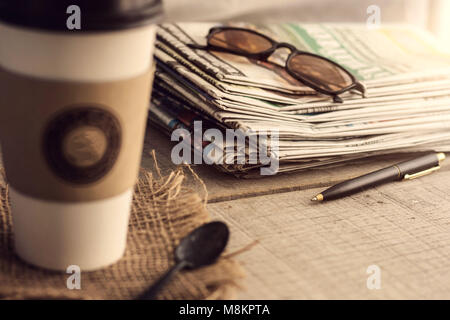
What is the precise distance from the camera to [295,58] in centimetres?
89

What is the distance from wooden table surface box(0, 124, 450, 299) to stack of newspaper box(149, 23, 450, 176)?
0.11 feet

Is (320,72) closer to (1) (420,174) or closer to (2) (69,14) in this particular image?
(1) (420,174)

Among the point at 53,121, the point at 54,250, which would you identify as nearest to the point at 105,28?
the point at 53,121

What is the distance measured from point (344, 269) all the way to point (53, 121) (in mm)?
305

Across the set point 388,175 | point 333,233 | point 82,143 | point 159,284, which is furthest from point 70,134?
point 388,175

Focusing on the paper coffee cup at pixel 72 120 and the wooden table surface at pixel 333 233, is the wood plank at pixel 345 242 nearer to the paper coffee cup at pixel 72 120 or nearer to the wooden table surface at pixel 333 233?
the wooden table surface at pixel 333 233

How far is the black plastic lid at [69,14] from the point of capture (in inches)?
17.3

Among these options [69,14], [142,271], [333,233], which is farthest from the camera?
[333,233]

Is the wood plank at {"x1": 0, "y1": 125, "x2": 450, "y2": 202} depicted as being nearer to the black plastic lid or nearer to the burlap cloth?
the burlap cloth

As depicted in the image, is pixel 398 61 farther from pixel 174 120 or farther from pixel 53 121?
pixel 53 121

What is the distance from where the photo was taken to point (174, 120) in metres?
0.87

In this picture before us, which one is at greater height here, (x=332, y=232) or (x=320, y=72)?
(x=320, y=72)

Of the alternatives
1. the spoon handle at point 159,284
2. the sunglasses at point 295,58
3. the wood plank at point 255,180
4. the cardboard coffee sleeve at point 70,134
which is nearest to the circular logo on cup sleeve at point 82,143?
the cardboard coffee sleeve at point 70,134

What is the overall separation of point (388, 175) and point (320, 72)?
7.0 inches
